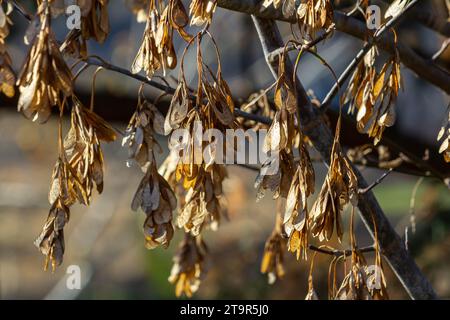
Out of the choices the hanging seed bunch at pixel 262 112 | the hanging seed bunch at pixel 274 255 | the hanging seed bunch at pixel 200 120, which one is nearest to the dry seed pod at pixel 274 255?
the hanging seed bunch at pixel 274 255

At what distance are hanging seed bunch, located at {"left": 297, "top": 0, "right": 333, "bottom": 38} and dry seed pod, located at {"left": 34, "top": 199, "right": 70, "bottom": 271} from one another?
0.56 m

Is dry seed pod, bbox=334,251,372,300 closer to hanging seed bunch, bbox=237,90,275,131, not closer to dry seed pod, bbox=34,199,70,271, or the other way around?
hanging seed bunch, bbox=237,90,275,131

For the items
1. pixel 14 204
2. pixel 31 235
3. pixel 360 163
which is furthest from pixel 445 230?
pixel 31 235

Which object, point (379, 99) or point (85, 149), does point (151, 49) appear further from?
point (379, 99)

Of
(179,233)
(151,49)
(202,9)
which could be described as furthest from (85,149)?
(179,233)

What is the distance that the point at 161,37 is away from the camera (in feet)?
4.75

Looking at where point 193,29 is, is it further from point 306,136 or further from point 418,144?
point 306,136

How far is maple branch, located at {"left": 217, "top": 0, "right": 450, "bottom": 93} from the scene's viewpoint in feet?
5.43

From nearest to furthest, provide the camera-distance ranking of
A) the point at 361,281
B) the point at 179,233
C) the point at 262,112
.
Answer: the point at 361,281 → the point at 262,112 → the point at 179,233

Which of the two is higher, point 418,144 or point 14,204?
point 418,144

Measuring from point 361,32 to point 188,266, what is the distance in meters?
0.87
